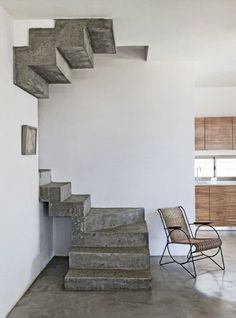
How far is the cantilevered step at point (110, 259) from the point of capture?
422cm

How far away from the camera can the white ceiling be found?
10.5ft

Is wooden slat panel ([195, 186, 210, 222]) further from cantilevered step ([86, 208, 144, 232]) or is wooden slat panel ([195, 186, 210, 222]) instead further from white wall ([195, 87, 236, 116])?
cantilevered step ([86, 208, 144, 232])

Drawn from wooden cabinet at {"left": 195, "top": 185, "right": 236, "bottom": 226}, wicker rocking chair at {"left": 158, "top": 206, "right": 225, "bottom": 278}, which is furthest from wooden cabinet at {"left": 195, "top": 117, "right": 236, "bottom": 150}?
wicker rocking chair at {"left": 158, "top": 206, "right": 225, "bottom": 278}

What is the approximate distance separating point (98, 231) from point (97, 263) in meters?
0.53

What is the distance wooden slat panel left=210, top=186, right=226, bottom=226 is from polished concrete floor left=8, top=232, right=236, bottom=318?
2576 millimetres

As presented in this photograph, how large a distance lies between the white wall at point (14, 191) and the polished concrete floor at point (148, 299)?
→ 0.73 ft

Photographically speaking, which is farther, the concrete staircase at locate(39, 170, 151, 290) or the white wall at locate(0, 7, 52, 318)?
the concrete staircase at locate(39, 170, 151, 290)

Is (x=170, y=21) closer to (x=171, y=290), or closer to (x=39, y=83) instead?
(x=39, y=83)

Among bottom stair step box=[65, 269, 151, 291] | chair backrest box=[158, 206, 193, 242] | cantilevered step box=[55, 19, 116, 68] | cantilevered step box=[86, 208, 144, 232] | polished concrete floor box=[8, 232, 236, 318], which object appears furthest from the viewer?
chair backrest box=[158, 206, 193, 242]

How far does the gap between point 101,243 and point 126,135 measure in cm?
170

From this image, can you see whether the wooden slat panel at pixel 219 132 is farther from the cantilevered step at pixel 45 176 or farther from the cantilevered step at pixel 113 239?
the cantilevered step at pixel 45 176

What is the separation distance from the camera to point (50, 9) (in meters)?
3.32

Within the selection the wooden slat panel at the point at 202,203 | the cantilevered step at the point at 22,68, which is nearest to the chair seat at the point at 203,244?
the wooden slat panel at the point at 202,203

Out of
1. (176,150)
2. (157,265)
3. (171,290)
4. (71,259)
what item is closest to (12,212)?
(71,259)
